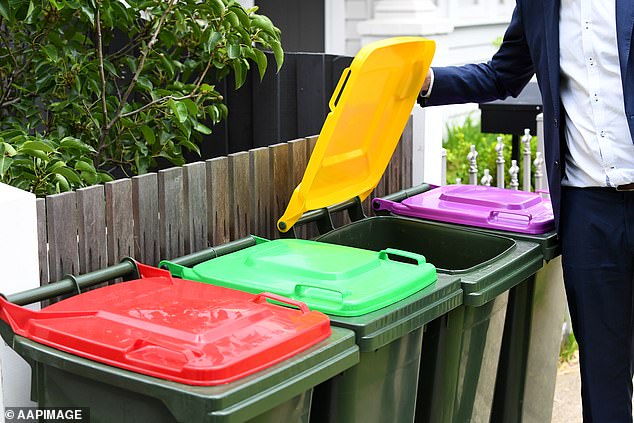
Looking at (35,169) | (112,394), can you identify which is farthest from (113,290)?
(35,169)

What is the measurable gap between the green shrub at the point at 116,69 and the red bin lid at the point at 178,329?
973 mm

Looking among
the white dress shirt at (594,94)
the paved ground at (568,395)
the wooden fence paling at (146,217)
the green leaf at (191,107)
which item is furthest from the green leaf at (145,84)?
the paved ground at (568,395)

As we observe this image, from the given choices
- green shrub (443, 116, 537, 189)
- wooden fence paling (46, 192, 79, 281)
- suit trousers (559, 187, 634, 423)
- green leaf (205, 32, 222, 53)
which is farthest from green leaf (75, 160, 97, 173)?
green shrub (443, 116, 537, 189)

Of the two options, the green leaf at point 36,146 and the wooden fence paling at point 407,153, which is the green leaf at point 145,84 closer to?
the green leaf at point 36,146

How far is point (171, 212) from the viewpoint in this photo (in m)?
3.13

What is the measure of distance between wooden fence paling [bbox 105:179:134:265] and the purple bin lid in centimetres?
110

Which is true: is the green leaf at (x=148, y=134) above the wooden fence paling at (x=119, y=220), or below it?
above

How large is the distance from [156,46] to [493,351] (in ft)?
6.08

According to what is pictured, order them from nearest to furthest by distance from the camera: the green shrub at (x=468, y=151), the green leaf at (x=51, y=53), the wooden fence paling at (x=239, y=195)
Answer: the wooden fence paling at (x=239, y=195) < the green leaf at (x=51, y=53) < the green shrub at (x=468, y=151)

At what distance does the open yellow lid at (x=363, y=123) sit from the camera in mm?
3215

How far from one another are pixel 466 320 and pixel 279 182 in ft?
2.92

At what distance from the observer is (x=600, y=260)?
3264 mm

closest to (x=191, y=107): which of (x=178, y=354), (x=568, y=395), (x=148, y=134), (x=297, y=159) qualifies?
(x=148, y=134)

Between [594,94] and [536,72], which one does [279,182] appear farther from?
[594,94]
